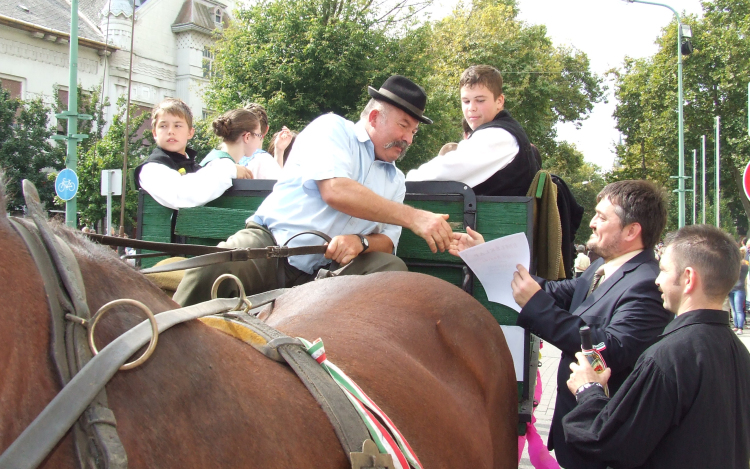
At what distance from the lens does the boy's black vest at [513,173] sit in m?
→ 3.06

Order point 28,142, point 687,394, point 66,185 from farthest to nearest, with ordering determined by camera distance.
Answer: point 28,142
point 66,185
point 687,394

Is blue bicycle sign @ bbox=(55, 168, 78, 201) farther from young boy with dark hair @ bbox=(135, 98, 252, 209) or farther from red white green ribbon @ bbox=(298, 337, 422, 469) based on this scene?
red white green ribbon @ bbox=(298, 337, 422, 469)

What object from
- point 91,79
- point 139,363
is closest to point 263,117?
point 139,363

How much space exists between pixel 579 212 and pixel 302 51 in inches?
462

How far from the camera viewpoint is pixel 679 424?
5.99ft

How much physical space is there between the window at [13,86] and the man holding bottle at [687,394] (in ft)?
80.4

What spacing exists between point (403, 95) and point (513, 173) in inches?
29.5

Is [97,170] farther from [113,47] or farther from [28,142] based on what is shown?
[113,47]

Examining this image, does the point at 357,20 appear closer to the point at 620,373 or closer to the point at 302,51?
the point at 302,51

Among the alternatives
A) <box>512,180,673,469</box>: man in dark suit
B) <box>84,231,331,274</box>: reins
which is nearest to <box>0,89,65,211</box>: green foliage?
<box>84,231,331,274</box>: reins

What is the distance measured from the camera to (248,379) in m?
1.13

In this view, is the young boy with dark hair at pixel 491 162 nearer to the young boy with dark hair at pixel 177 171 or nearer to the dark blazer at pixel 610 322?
the dark blazer at pixel 610 322

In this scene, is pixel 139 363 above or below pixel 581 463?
above

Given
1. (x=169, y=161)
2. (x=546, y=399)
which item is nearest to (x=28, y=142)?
(x=169, y=161)
